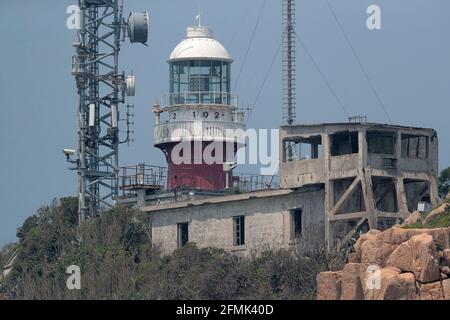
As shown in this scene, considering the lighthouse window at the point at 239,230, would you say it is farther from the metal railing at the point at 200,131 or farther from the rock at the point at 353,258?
the rock at the point at 353,258

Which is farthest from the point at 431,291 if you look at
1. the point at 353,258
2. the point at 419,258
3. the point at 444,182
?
the point at 444,182

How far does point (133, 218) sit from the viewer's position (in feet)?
395

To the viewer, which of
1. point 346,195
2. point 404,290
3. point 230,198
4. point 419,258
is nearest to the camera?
point 404,290

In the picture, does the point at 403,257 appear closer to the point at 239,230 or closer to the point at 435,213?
the point at 435,213

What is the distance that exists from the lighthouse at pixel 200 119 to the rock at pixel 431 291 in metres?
21.5

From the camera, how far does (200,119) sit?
123438 millimetres

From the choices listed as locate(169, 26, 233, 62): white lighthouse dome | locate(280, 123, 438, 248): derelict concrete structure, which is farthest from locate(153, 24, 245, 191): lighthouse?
locate(280, 123, 438, 248): derelict concrete structure

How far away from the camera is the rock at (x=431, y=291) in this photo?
102312mm

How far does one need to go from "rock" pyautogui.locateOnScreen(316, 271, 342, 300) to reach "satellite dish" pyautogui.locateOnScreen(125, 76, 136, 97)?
19499 mm

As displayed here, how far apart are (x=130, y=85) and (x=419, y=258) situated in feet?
78.8

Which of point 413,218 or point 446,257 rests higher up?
point 413,218
